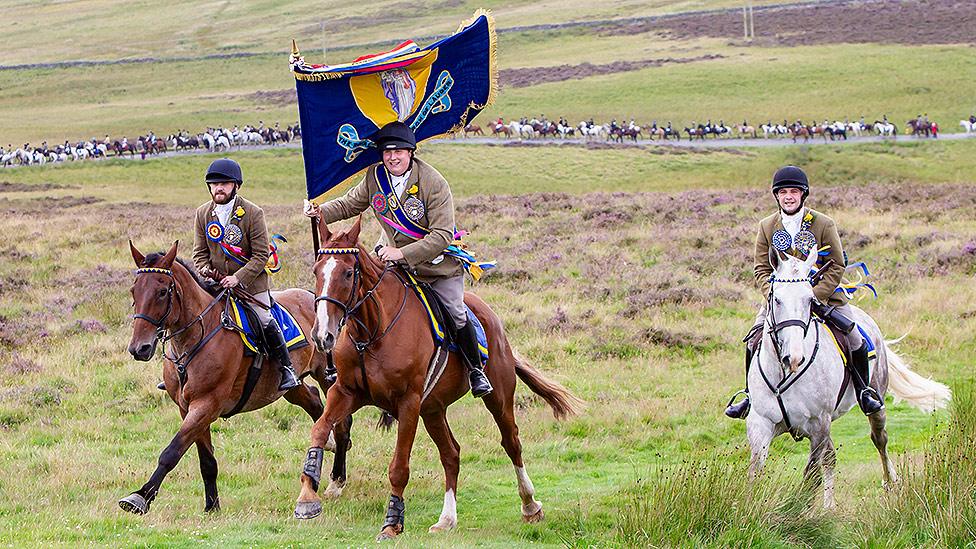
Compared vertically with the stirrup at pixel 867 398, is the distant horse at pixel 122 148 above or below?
below

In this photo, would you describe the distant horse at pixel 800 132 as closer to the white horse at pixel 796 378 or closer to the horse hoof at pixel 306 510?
the white horse at pixel 796 378

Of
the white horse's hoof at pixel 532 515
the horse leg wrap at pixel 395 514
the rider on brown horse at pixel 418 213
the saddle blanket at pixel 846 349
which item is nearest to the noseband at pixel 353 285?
the rider on brown horse at pixel 418 213

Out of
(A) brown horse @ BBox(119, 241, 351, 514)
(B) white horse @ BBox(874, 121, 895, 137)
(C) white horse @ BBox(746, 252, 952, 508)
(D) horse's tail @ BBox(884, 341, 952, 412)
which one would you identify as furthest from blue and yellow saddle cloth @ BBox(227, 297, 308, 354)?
(B) white horse @ BBox(874, 121, 895, 137)

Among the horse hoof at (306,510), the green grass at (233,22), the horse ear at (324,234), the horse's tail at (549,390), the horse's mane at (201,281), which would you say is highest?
the horse ear at (324,234)

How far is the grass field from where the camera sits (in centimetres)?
863

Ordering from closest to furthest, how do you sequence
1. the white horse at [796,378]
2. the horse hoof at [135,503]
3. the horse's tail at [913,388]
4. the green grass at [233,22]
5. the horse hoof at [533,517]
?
1. the horse hoof at [135,503]
2. the white horse at [796,378]
3. the horse hoof at [533,517]
4. the horse's tail at [913,388]
5. the green grass at [233,22]

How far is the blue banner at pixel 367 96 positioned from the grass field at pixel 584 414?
362 cm

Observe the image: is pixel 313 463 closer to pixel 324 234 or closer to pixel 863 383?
pixel 324 234

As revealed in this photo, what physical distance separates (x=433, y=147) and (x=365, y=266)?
58.4 meters

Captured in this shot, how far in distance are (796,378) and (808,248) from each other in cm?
136

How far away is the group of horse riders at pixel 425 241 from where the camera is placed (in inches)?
382

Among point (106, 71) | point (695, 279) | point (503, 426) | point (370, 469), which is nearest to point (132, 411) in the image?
point (370, 469)

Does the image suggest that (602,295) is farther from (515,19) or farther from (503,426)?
(515,19)

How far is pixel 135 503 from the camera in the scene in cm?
888
